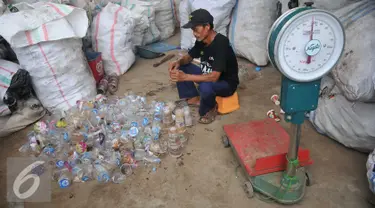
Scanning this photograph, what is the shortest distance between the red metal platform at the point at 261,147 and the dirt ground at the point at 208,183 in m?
0.21

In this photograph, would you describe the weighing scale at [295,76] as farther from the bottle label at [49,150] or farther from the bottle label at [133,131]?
the bottle label at [49,150]

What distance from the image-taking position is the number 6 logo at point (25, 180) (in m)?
2.08

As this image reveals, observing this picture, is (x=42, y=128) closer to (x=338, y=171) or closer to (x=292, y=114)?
(x=292, y=114)

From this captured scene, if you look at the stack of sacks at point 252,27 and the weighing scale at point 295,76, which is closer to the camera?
the weighing scale at point 295,76

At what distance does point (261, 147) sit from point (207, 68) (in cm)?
100

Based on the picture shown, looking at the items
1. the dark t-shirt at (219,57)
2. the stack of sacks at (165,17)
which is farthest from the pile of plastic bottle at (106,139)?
the stack of sacks at (165,17)

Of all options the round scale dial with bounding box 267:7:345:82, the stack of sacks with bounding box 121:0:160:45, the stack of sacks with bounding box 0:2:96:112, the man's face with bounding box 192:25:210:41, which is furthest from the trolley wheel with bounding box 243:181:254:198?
the stack of sacks with bounding box 121:0:160:45

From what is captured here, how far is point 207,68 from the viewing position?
2.65 metres

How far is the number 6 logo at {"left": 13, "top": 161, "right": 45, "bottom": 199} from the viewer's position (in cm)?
208

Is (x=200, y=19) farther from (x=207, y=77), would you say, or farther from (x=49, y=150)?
(x=49, y=150)

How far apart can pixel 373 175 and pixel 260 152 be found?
2.11 ft

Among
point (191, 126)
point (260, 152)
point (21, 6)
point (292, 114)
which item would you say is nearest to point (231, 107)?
point (191, 126)

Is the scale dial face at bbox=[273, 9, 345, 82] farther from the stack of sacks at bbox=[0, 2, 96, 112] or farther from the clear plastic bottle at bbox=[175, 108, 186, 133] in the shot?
the stack of sacks at bbox=[0, 2, 96, 112]

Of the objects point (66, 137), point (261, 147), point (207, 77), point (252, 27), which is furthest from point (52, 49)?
point (252, 27)
